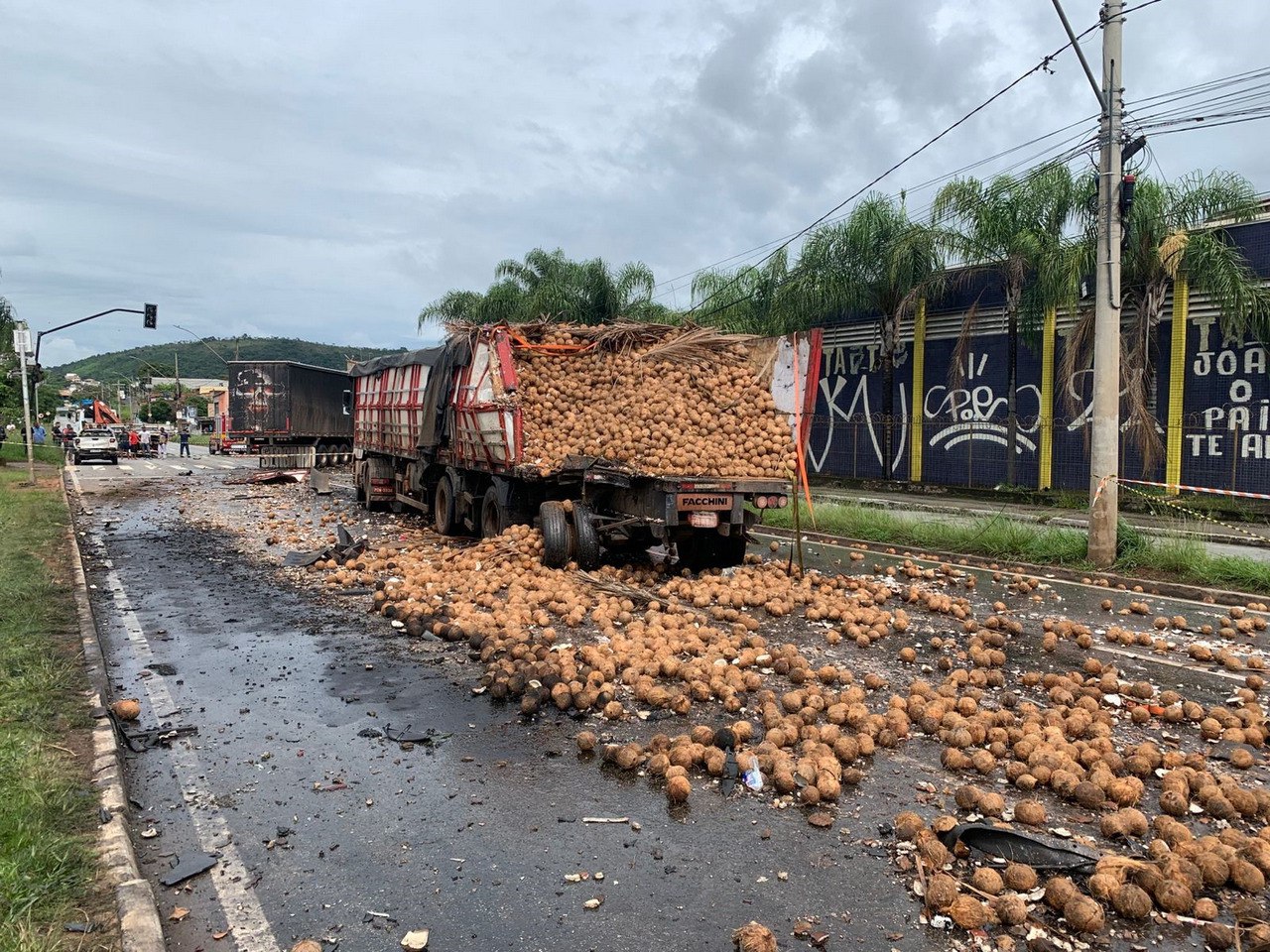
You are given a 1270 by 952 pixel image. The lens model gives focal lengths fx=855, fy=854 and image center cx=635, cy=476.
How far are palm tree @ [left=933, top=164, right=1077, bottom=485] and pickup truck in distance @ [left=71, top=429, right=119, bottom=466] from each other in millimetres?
39020

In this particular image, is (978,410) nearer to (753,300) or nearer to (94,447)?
(753,300)

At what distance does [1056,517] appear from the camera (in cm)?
1761

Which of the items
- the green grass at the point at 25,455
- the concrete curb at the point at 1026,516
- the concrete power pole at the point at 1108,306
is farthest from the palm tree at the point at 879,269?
the green grass at the point at 25,455

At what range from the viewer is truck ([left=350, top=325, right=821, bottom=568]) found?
9586 millimetres

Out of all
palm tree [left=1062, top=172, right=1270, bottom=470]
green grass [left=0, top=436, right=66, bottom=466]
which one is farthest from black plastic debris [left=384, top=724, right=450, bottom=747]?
green grass [left=0, top=436, right=66, bottom=466]

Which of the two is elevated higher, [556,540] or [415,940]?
[556,540]

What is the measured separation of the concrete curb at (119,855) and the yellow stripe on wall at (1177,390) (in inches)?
822

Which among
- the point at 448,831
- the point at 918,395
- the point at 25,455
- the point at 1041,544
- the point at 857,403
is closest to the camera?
the point at 448,831

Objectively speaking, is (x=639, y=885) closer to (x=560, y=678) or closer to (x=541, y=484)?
(x=560, y=678)

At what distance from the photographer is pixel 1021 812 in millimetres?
4086

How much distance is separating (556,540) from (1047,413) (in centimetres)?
1677

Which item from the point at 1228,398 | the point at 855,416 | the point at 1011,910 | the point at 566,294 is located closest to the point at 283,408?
the point at 566,294

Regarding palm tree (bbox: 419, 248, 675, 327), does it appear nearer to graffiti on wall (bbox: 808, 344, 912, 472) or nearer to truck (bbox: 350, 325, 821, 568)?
graffiti on wall (bbox: 808, 344, 912, 472)

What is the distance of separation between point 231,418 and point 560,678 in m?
33.8
